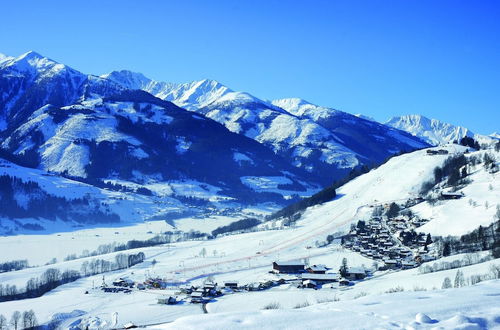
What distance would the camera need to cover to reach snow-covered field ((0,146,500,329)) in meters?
28.3

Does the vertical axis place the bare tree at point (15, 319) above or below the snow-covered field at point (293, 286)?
below

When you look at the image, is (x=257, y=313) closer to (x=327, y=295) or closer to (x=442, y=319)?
(x=442, y=319)

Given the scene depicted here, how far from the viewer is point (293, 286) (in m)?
74.5

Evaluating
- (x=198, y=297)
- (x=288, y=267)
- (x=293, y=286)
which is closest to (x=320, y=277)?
(x=293, y=286)

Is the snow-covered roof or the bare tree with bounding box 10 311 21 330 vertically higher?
the snow-covered roof

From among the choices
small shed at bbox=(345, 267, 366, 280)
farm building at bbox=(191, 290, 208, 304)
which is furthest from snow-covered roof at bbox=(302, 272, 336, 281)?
farm building at bbox=(191, 290, 208, 304)

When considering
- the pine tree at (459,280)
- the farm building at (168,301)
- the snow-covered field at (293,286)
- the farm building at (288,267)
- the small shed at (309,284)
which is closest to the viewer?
the snow-covered field at (293,286)

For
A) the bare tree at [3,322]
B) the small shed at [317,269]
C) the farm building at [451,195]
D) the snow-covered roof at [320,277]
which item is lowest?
the bare tree at [3,322]

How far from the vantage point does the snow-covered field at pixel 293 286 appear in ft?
92.8

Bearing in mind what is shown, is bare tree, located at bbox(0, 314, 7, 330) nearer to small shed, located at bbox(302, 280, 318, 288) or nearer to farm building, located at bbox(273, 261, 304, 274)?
small shed, located at bbox(302, 280, 318, 288)

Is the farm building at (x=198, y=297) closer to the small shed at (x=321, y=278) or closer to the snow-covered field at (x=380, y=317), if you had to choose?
the small shed at (x=321, y=278)

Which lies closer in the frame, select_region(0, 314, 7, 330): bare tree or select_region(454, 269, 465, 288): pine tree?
select_region(454, 269, 465, 288): pine tree

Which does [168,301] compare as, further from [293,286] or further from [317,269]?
[317,269]

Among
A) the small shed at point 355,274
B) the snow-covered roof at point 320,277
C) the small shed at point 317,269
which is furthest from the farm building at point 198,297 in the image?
the small shed at point 355,274
